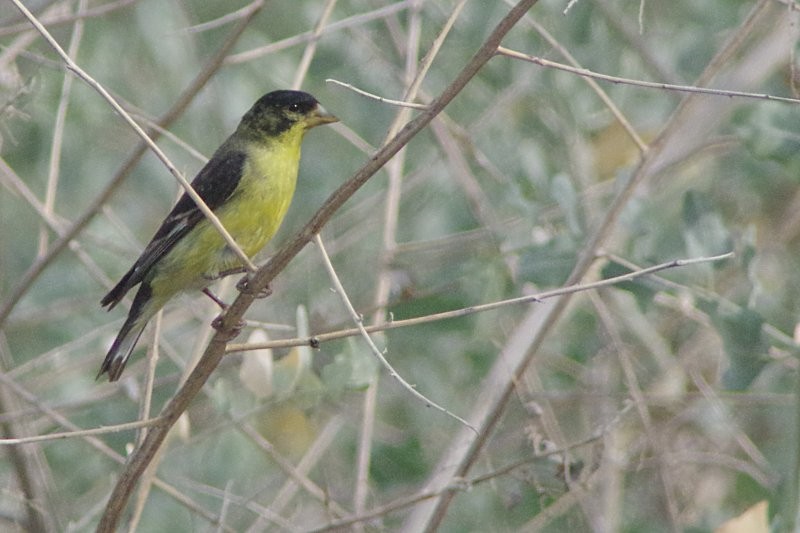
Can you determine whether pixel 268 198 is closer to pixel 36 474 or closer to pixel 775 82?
pixel 36 474

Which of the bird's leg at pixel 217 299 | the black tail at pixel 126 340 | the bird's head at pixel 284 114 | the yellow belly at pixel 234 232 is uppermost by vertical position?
the bird's head at pixel 284 114

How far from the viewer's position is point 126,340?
4492 mm

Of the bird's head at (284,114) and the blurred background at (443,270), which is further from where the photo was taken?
the bird's head at (284,114)

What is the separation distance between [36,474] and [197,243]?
1.21m

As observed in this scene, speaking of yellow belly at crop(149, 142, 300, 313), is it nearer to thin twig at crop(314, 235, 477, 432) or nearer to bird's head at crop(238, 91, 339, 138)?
bird's head at crop(238, 91, 339, 138)

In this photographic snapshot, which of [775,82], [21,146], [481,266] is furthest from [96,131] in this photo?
[775,82]

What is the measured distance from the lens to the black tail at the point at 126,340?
432cm

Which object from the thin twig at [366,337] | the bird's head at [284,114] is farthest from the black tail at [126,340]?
the thin twig at [366,337]

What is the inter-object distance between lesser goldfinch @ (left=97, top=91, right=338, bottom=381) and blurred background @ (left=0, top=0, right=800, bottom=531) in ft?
0.63

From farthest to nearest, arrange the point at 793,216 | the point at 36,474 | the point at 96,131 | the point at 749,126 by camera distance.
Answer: the point at 96,131, the point at 793,216, the point at 36,474, the point at 749,126

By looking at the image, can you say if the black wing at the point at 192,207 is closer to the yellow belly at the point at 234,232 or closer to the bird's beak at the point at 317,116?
the yellow belly at the point at 234,232

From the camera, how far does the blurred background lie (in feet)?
14.7

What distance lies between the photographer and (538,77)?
236 inches

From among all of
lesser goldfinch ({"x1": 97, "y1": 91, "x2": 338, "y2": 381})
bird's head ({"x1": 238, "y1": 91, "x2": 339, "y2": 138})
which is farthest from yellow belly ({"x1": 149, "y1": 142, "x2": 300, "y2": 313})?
bird's head ({"x1": 238, "y1": 91, "x2": 339, "y2": 138})
